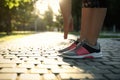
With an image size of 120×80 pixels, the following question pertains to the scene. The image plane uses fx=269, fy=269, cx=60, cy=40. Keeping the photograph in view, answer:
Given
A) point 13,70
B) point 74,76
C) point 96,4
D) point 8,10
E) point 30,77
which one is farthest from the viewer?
point 8,10

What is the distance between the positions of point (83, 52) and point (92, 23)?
1.70 ft

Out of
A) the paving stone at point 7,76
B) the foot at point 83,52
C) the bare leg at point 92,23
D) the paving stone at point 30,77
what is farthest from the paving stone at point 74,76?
the bare leg at point 92,23

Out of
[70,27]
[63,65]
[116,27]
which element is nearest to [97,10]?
[70,27]

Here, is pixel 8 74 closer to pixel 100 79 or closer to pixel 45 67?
pixel 45 67

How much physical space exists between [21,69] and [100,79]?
1.04m

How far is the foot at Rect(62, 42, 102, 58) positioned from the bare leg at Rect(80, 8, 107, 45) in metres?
0.14

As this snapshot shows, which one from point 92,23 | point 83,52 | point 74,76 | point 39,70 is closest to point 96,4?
point 92,23

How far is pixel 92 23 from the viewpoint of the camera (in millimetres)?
4531

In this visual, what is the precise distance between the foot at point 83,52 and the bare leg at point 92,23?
5.6 inches

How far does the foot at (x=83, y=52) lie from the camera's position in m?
4.41

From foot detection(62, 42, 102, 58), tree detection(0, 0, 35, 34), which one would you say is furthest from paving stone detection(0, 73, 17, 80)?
tree detection(0, 0, 35, 34)

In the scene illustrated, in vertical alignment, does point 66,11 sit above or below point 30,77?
above

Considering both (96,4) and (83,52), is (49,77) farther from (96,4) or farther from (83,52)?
(96,4)

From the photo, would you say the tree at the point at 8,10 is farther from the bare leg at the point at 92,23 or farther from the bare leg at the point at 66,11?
the bare leg at the point at 92,23
